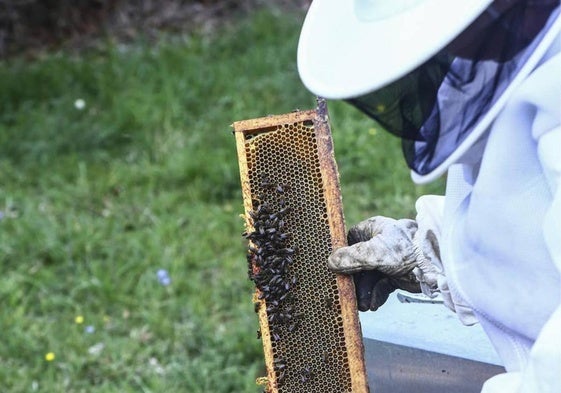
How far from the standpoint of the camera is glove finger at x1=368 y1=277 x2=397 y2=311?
8.23 ft

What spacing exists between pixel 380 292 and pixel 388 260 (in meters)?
0.15

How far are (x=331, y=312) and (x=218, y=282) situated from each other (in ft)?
6.56

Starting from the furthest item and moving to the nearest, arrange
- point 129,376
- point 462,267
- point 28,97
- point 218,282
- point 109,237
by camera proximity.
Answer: point 28,97, point 109,237, point 218,282, point 129,376, point 462,267

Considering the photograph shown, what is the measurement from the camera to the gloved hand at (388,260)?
91.7 inches

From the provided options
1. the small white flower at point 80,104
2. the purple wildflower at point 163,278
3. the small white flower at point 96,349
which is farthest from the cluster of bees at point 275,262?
the small white flower at point 80,104

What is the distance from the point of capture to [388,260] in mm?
2416

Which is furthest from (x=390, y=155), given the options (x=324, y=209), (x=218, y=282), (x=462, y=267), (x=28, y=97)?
(x=462, y=267)

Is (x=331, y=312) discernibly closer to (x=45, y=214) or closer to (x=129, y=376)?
(x=129, y=376)

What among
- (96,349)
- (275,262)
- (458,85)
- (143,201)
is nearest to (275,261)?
(275,262)

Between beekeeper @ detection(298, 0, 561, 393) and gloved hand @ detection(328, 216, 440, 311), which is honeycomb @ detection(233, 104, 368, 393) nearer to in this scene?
gloved hand @ detection(328, 216, 440, 311)

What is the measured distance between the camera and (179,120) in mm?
5469

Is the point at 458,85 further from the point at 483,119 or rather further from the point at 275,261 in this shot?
the point at 275,261

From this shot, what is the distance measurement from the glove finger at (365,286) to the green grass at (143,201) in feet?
4.12

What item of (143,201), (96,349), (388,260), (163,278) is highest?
(143,201)
